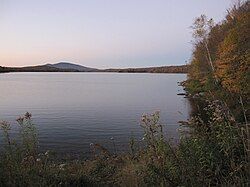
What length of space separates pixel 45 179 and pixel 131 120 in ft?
103

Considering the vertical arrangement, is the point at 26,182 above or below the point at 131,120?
above

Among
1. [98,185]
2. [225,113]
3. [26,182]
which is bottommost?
[98,185]

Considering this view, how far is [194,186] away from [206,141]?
118 cm

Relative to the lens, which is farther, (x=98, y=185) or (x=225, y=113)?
(x=98, y=185)

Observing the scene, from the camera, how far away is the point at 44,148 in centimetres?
2466

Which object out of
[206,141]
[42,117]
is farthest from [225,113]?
[42,117]

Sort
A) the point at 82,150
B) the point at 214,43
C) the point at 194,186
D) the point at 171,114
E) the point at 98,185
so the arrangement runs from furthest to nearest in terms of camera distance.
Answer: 1. the point at 214,43
2. the point at 171,114
3. the point at 82,150
4. the point at 98,185
5. the point at 194,186

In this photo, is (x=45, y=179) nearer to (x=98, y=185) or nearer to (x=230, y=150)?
(x=98, y=185)

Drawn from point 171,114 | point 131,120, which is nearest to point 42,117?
point 131,120

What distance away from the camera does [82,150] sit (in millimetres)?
24047

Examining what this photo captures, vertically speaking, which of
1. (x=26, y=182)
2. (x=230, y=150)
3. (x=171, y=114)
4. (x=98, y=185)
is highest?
(x=230, y=150)

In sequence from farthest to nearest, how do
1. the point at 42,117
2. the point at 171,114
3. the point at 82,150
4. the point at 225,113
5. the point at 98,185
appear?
the point at 171,114 → the point at 42,117 → the point at 82,150 → the point at 98,185 → the point at 225,113

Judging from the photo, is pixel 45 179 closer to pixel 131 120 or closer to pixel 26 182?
pixel 26 182

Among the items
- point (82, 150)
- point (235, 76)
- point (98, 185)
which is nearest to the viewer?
point (98, 185)
